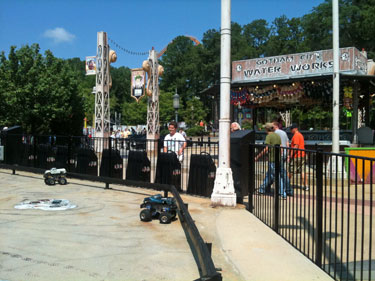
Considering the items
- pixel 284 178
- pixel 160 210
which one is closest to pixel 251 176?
pixel 284 178

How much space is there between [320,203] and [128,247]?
262 cm

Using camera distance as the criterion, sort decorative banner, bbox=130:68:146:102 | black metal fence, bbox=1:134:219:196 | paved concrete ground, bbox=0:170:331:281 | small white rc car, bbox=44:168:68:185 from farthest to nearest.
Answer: decorative banner, bbox=130:68:146:102 → small white rc car, bbox=44:168:68:185 → black metal fence, bbox=1:134:219:196 → paved concrete ground, bbox=0:170:331:281

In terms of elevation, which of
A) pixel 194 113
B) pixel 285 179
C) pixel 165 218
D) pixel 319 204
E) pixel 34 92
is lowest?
pixel 165 218

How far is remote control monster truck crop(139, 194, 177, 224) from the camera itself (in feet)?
21.0

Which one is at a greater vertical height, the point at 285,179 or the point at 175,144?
the point at 175,144

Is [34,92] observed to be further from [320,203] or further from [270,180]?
[320,203]

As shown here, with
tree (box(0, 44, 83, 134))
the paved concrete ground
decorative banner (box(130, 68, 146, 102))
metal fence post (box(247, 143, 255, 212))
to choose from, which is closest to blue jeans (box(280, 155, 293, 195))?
the paved concrete ground

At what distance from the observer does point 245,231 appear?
5.91 meters

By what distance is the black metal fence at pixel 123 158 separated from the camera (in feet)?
29.5

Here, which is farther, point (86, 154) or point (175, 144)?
point (86, 154)

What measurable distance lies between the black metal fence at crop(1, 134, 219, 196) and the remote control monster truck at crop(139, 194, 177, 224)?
7.11 feet

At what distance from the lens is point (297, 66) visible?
53.6 feet

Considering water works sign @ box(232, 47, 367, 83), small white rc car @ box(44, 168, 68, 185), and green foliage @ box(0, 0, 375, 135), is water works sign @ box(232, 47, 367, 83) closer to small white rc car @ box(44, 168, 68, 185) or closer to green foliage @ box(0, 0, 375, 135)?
green foliage @ box(0, 0, 375, 135)

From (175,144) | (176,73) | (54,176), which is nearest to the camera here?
(175,144)
